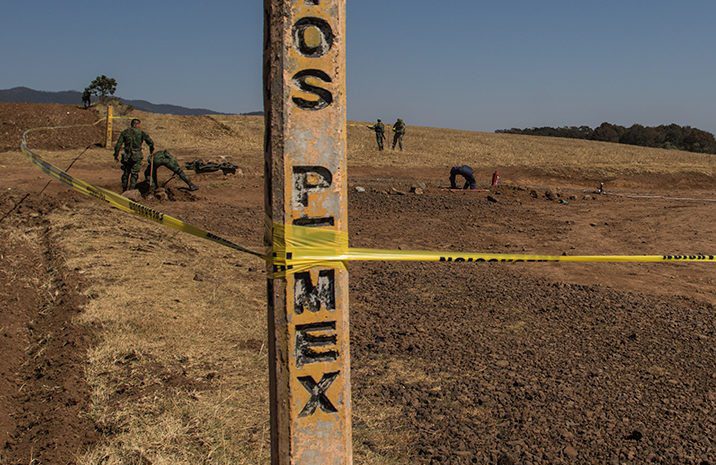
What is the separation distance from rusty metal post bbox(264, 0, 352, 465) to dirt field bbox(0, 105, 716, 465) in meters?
1.80

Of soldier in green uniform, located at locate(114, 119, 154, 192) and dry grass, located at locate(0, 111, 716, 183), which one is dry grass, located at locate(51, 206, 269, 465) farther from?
dry grass, located at locate(0, 111, 716, 183)

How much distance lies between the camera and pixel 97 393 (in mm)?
4992

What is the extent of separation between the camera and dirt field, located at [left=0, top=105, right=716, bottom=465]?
4.54m

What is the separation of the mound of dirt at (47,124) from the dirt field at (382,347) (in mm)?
13253

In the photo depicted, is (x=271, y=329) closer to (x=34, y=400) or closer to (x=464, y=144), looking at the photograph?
(x=34, y=400)

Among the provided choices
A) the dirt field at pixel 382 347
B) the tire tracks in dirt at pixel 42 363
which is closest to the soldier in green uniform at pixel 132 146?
the dirt field at pixel 382 347

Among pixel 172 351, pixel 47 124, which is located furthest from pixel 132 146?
pixel 47 124

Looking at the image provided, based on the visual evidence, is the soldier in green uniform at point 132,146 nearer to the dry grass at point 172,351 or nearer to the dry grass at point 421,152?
the dry grass at point 172,351

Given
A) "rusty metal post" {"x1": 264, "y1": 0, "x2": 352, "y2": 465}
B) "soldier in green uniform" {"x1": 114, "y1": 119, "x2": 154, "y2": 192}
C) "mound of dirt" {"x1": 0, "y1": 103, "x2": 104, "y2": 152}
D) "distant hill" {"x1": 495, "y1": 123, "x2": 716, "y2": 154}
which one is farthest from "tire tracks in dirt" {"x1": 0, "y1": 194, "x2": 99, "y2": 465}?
"distant hill" {"x1": 495, "y1": 123, "x2": 716, "y2": 154}

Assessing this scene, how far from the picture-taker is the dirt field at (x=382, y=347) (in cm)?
454

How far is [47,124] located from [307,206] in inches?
1190

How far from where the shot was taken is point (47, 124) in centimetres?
2941

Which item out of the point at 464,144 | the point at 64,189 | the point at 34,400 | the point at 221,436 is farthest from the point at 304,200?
the point at 464,144

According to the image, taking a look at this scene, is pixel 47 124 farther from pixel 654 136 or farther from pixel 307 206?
pixel 654 136
